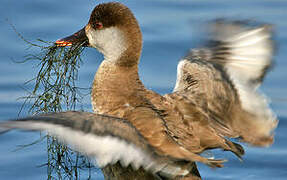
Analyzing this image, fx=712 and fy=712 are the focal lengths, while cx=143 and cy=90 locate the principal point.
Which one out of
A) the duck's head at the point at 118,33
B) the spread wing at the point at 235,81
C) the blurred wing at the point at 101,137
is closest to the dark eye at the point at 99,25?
the duck's head at the point at 118,33

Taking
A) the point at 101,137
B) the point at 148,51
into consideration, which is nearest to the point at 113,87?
the point at 101,137

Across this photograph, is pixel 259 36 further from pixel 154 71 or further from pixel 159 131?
pixel 154 71

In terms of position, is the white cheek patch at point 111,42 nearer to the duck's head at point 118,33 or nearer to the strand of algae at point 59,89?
the duck's head at point 118,33

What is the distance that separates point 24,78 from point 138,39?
319 cm

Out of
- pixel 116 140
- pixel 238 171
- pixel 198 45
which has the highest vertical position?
pixel 198 45

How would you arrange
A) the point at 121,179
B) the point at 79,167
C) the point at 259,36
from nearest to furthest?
1. the point at 121,179
2. the point at 259,36
3. the point at 79,167

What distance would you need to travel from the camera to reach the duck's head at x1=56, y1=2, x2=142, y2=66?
5.90 metres

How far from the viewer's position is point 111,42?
6.00 meters

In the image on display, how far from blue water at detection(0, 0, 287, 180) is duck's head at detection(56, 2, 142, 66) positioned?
1.82m

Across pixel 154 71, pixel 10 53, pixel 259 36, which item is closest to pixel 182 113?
pixel 259 36

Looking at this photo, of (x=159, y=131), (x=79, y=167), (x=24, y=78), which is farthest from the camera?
(x=24, y=78)

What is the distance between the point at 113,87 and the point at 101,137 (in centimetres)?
116

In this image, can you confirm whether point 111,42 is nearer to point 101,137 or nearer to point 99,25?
point 99,25

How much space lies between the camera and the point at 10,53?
9180 millimetres
